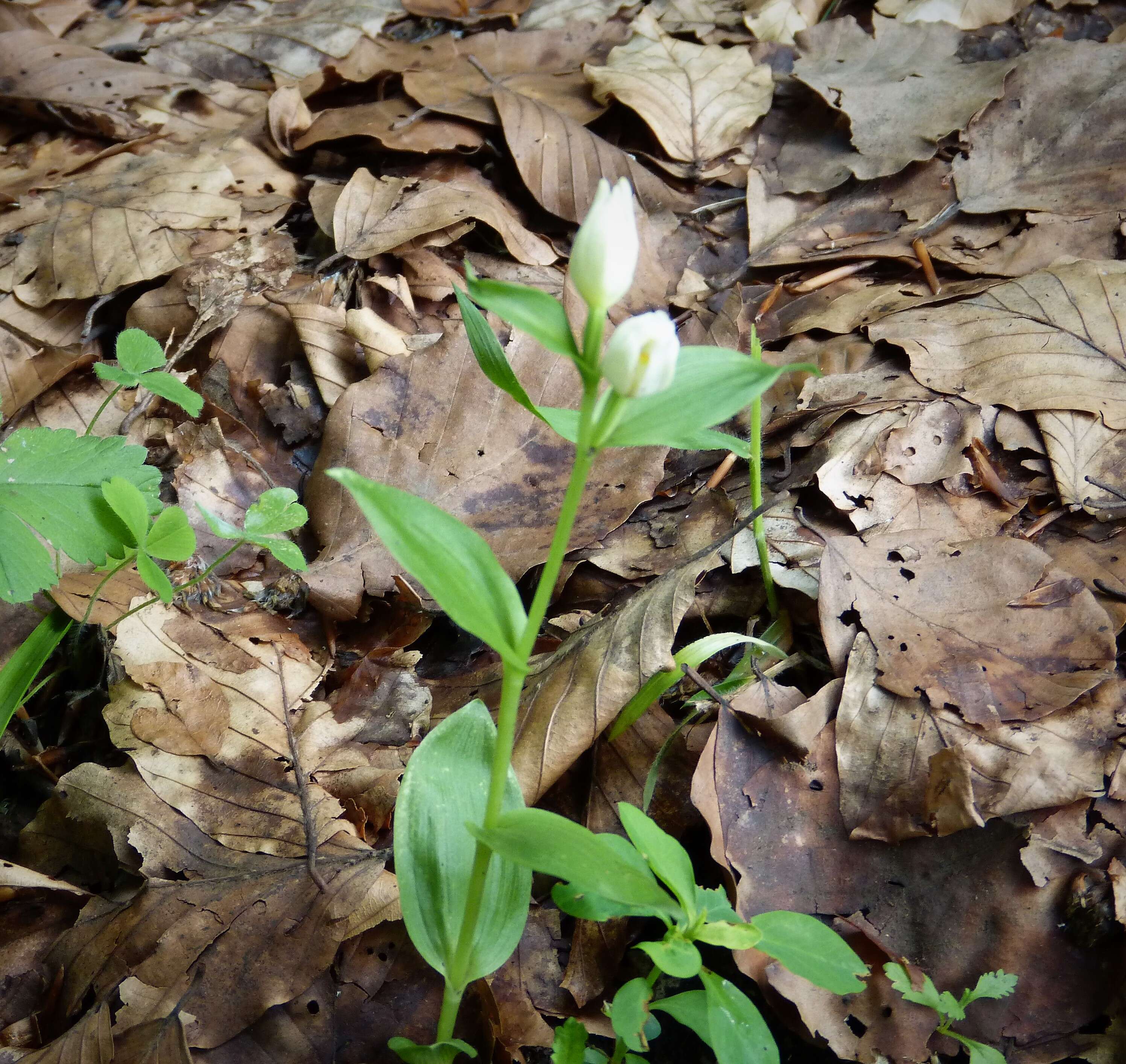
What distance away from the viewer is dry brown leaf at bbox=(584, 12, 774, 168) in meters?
3.14

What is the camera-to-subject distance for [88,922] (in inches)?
62.7

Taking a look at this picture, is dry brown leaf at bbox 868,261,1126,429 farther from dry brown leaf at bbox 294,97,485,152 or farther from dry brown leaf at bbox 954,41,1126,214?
dry brown leaf at bbox 294,97,485,152

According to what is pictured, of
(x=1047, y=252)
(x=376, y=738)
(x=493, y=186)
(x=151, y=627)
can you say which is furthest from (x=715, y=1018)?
(x=493, y=186)

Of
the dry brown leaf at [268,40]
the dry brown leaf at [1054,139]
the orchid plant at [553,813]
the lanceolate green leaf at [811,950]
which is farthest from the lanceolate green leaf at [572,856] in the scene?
the dry brown leaf at [268,40]

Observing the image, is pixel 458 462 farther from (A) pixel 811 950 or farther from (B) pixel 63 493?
(A) pixel 811 950

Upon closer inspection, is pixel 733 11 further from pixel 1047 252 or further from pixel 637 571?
pixel 637 571

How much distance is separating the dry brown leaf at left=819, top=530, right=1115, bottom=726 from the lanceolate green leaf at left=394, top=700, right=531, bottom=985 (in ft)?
2.60

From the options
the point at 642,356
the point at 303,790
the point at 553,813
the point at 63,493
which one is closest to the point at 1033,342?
the point at 642,356

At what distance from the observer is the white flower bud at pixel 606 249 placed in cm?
95

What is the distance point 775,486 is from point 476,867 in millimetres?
1259

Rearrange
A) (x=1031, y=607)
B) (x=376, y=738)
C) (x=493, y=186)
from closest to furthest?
1. (x=1031, y=607)
2. (x=376, y=738)
3. (x=493, y=186)

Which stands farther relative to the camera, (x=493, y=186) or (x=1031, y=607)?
(x=493, y=186)

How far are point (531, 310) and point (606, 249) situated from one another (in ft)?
0.40

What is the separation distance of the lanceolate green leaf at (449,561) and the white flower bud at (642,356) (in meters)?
0.26
